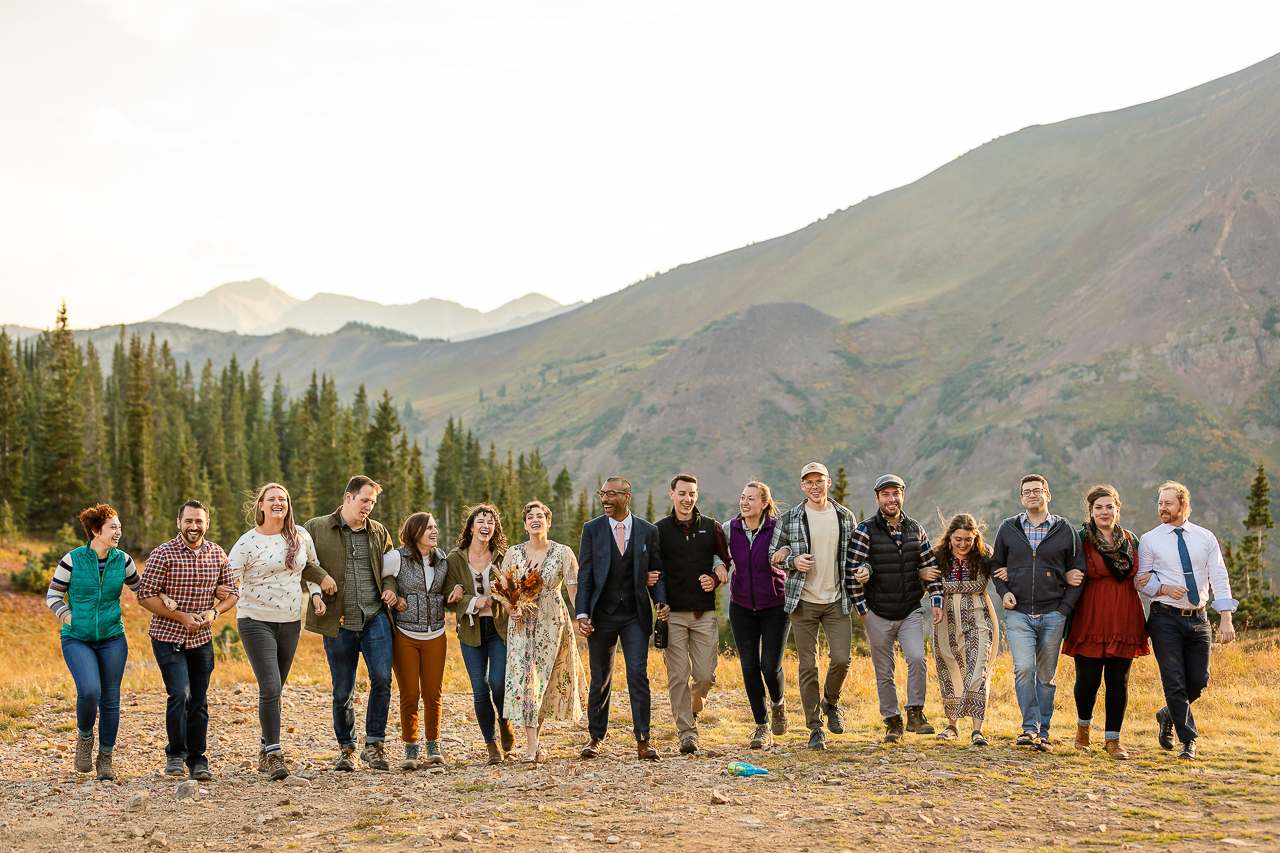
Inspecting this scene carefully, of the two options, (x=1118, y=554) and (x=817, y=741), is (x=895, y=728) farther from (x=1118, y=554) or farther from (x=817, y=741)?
(x=1118, y=554)

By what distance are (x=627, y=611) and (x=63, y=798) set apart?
511cm

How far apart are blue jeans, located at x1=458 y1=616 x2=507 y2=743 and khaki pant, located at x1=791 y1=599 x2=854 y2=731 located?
3.06m

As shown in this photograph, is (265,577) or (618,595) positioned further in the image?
(618,595)

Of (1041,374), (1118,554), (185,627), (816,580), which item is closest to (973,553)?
(1118,554)

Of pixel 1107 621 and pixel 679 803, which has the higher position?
pixel 1107 621

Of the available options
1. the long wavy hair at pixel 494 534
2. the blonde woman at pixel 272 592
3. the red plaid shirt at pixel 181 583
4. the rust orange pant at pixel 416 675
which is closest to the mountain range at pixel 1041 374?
the long wavy hair at pixel 494 534

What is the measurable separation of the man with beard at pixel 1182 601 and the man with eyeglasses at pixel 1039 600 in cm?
72

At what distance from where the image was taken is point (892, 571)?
379 inches

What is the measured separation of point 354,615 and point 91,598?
236 centimetres

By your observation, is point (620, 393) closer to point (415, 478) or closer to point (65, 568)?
point (415, 478)

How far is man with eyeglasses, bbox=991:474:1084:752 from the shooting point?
9.20 metres

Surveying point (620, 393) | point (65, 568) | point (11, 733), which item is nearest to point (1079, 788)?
point (65, 568)

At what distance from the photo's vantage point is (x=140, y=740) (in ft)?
34.3

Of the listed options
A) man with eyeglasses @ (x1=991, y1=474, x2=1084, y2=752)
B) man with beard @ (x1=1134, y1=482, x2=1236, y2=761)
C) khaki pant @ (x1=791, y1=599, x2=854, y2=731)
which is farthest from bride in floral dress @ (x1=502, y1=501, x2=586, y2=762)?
man with beard @ (x1=1134, y1=482, x2=1236, y2=761)
